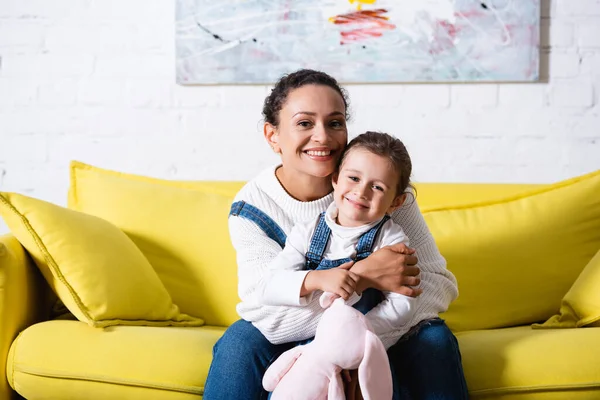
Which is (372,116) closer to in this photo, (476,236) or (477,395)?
(476,236)

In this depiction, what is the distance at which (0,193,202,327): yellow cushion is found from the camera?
6.56ft

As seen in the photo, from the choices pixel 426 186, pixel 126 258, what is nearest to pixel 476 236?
pixel 426 186

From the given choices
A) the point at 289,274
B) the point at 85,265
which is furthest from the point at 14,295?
the point at 289,274

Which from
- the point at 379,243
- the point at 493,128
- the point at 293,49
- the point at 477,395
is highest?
the point at 293,49

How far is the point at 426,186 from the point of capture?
247 centimetres

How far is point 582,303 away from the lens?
2.04m

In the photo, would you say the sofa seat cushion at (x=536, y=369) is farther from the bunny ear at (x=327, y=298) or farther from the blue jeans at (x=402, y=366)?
the bunny ear at (x=327, y=298)

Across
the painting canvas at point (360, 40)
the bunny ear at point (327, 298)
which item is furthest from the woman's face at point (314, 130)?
the painting canvas at point (360, 40)

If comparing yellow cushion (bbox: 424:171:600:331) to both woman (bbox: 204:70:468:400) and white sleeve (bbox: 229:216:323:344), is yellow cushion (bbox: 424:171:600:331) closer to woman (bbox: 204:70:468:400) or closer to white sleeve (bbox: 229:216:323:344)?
woman (bbox: 204:70:468:400)

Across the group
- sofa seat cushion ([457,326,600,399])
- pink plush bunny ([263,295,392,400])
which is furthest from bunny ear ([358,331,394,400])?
sofa seat cushion ([457,326,600,399])

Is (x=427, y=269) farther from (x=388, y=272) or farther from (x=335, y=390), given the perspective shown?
(x=335, y=390)

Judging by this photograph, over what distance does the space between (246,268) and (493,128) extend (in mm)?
1315

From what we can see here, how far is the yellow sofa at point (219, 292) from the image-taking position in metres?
1.81

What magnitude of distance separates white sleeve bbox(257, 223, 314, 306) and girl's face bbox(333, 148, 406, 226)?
0.11m
